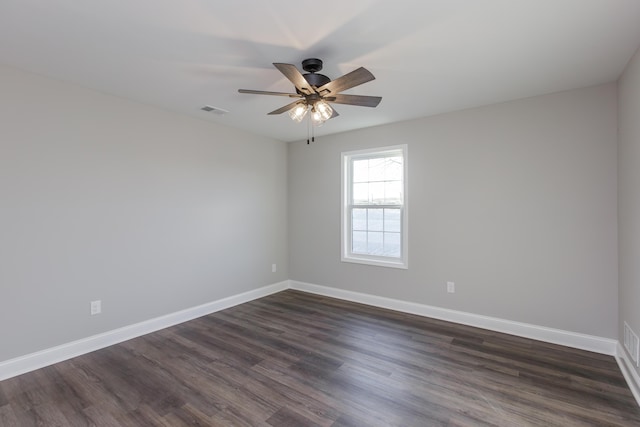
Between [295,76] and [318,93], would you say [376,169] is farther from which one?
[295,76]

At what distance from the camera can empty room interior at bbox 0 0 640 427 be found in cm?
199

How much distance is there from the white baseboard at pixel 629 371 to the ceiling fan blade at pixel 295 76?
3172 mm

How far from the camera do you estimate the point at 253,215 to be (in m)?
4.60

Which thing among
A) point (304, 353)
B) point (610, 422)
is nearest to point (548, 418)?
point (610, 422)

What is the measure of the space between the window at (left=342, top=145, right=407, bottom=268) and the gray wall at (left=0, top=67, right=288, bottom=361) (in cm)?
154

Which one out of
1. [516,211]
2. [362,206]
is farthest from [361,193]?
[516,211]

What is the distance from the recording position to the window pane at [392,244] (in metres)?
4.11

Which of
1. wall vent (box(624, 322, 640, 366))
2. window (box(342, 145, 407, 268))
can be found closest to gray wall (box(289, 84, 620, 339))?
window (box(342, 145, 407, 268))

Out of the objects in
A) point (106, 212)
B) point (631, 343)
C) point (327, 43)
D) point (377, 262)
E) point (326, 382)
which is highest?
point (327, 43)

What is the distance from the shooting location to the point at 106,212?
3.02 metres

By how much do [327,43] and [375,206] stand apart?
2579mm

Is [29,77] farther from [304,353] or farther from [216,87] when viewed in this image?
[304,353]

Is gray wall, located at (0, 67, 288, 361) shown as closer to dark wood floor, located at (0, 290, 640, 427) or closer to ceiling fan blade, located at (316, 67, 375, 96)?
dark wood floor, located at (0, 290, 640, 427)

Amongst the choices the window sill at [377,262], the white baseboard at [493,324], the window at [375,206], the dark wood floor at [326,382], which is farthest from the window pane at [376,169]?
the dark wood floor at [326,382]
